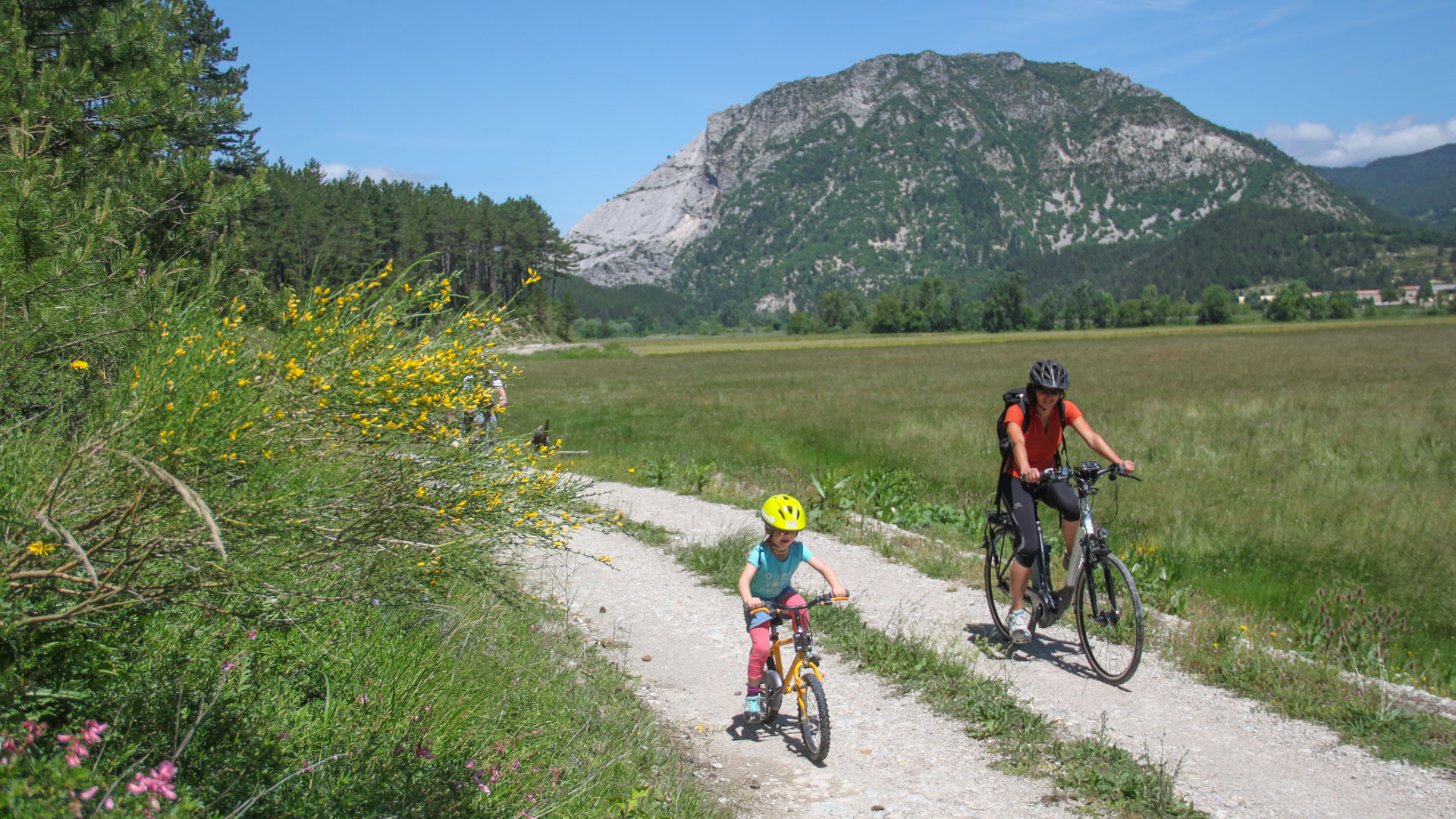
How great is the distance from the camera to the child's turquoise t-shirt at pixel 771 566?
556 centimetres

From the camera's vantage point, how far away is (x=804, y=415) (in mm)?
25797

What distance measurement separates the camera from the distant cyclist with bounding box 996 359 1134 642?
260 inches

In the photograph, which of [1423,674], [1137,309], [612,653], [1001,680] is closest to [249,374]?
[612,653]

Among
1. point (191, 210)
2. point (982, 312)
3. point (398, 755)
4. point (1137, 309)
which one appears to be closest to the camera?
point (398, 755)

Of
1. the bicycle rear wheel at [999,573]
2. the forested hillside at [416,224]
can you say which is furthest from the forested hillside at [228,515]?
the forested hillside at [416,224]

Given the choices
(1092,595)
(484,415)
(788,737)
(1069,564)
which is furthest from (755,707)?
(1069,564)

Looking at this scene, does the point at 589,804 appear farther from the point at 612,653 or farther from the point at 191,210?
the point at 191,210

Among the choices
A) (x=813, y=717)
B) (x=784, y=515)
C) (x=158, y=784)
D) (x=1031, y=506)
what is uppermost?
(x=158, y=784)

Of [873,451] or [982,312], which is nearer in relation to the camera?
[873,451]

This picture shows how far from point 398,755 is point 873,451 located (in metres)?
15.9

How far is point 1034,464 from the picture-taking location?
6.87m

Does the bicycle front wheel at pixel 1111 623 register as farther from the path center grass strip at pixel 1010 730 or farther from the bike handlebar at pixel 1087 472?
the path center grass strip at pixel 1010 730

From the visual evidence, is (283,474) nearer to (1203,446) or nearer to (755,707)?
(755,707)

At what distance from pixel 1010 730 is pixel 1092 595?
4.96ft
